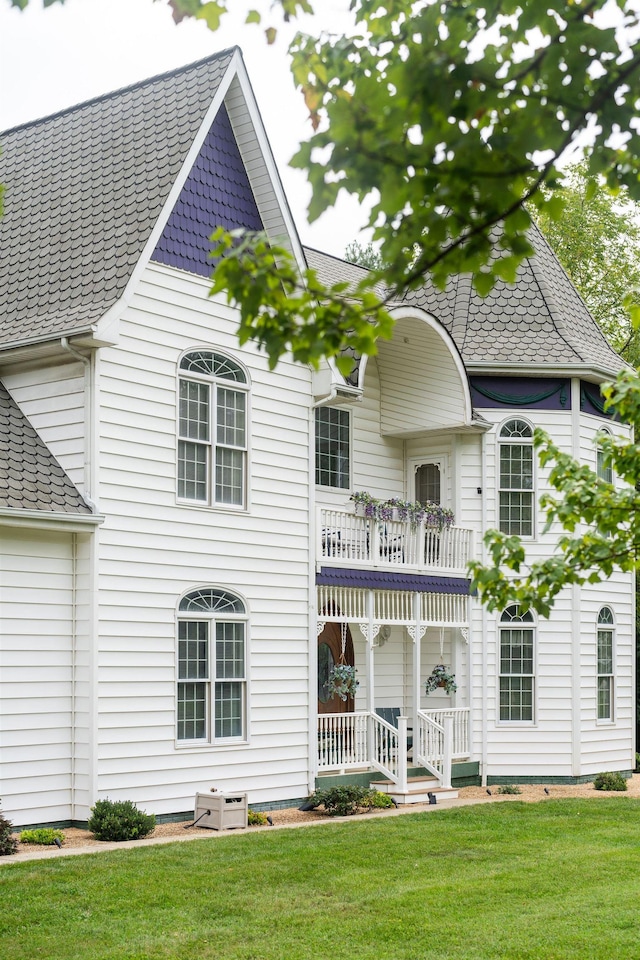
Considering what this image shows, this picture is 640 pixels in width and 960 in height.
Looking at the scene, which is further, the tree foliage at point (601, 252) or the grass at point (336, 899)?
the tree foliage at point (601, 252)

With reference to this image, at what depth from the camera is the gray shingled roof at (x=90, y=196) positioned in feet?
52.6

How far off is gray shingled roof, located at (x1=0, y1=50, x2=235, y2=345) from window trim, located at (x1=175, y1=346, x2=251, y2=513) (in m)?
1.74

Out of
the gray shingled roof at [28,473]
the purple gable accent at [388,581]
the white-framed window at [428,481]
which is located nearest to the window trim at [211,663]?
the purple gable accent at [388,581]

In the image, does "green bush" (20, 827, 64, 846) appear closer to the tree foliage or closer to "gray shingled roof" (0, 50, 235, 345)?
"gray shingled roof" (0, 50, 235, 345)

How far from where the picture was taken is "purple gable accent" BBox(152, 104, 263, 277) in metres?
17.0

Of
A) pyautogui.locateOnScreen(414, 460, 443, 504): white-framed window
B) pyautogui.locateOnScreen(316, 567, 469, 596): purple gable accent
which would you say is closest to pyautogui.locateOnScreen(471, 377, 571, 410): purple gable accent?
pyautogui.locateOnScreen(414, 460, 443, 504): white-framed window

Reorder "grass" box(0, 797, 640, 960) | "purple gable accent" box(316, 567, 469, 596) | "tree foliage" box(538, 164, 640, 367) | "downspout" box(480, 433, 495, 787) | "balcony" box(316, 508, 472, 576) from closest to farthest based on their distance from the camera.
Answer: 1. "grass" box(0, 797, 640, 960)
2. "purple gable accent" box(316, 567, 469, 596)
3. "balcony" box(316, 508, 472, 576)
4. "downspout" box(480, 433, 495, 787)
5. "tree foliage" box(538, 164, 640, 367)

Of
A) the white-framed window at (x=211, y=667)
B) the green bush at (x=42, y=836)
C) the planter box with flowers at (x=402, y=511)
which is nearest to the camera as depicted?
the green bush at (x=42, y=836)

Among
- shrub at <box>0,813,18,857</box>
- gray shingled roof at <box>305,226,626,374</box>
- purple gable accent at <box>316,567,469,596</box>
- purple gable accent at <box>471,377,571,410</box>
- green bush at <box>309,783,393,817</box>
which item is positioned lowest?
green bush at <box>309,783,393,817</box>

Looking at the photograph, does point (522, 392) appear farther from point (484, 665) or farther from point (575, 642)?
point (484, 665)

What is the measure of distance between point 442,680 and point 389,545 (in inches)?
106

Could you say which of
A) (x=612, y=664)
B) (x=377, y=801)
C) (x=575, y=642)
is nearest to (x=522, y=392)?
(x=575, y=642)

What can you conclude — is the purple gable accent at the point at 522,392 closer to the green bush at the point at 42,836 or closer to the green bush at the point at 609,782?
the green bush at the point at 609,782

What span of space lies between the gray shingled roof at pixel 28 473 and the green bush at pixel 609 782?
10.9 m
